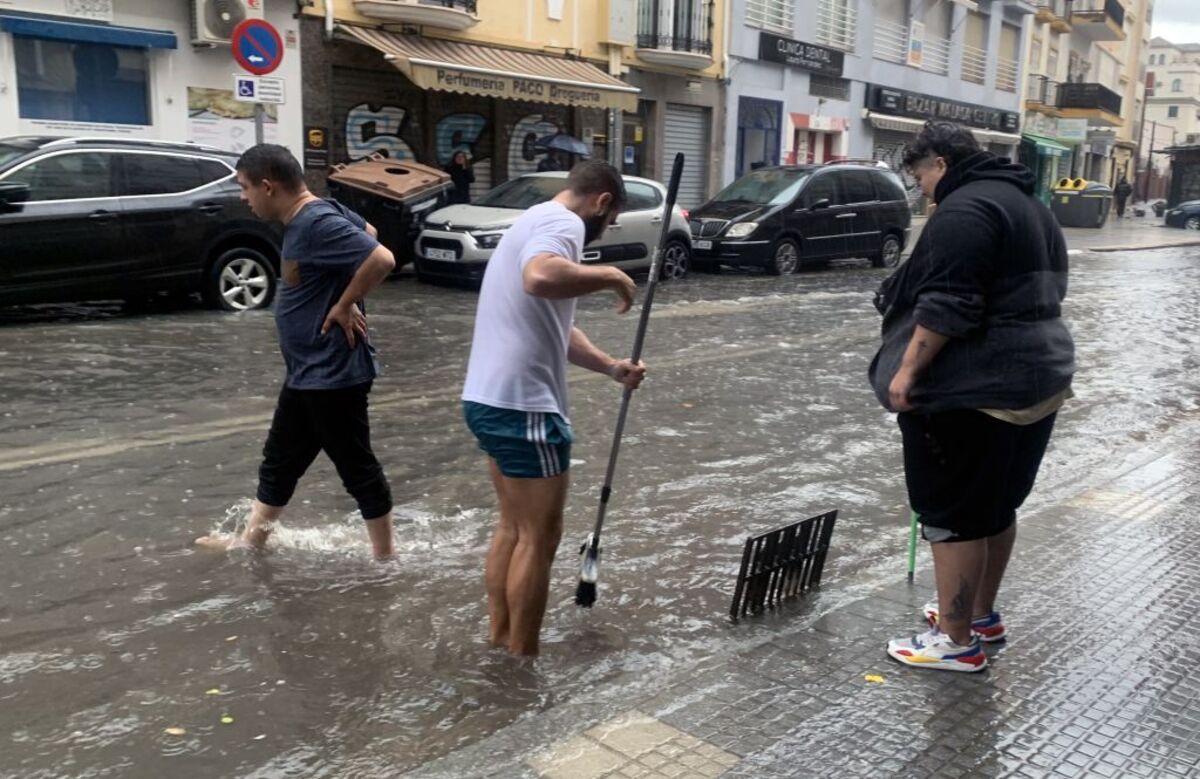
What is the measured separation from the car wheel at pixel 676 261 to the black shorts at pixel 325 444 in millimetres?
11488

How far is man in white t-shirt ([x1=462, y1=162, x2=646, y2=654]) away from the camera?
10.8ft

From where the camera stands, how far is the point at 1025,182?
11.3 ft

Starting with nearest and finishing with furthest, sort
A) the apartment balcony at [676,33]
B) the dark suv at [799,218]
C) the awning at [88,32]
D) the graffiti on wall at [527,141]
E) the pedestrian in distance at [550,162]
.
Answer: the awning at [88,32]
the dark suv at [799,218]
the graffiti on wall at [527,141]
the pedestrian in distance at [550,162]
the apartment balcony at [676,33]

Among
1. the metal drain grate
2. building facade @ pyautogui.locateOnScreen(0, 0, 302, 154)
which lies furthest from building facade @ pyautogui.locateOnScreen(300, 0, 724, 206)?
the metal drain grate

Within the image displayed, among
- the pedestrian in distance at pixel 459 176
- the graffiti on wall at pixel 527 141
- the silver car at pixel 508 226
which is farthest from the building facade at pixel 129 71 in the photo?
the graffiti on wall at pixel 527 141

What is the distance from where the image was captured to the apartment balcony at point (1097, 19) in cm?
4606

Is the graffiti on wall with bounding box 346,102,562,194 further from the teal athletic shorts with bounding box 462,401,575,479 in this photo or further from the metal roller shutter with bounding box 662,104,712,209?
the teal athletic shorts with bounding box 462,401,575,479

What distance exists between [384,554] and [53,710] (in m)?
1.54

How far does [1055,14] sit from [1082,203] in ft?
37.8

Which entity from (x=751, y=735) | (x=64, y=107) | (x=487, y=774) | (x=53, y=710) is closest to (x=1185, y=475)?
(x=751, y=735)

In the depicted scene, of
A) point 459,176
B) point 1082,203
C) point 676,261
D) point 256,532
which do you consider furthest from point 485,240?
point 1082,203

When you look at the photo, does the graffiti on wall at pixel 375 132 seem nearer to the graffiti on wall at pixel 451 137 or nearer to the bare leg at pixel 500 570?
the graffiti on wall at pixel 451 137

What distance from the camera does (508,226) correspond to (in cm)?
1335

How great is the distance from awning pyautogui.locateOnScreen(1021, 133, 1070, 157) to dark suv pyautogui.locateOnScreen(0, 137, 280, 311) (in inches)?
1462
